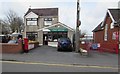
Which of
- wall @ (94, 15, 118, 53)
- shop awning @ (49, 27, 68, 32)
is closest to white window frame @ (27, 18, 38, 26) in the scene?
shop awning @ (49, 27, 68, 32)

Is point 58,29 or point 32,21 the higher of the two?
point 32,21

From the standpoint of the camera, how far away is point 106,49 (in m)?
34.3

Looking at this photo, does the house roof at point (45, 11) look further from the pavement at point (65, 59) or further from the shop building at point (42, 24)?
the pavement at point (65, 59)

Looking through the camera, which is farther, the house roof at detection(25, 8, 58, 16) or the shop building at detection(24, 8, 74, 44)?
the house roof at detection(25, 8, 58, 16)

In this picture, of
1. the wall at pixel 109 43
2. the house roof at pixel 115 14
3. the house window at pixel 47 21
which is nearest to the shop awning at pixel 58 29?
the house window at pixel 47 21

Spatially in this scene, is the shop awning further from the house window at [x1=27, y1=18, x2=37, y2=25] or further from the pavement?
the pavement

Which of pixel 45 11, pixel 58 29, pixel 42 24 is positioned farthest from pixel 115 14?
pixel 45 11

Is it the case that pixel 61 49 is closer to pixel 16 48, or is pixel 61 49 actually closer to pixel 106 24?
pixel 16 48

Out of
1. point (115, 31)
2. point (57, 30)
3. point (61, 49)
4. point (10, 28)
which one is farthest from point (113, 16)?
point (10, 28)

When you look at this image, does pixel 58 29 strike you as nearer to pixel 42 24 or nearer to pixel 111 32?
pixel 42 24

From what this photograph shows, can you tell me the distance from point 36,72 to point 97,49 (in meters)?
26.0

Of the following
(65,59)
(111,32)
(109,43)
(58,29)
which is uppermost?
(58,29)

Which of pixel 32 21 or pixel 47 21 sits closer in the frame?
pixel 47 21

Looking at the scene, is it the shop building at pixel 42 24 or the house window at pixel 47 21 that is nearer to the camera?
the shop building at pixel 42 24
